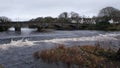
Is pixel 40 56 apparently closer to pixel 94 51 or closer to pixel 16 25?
pixel 94 51

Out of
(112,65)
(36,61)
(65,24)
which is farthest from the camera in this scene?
(65,24)

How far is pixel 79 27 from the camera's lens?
5340 inches

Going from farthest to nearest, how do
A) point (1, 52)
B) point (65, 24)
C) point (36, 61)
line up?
point (65, 24), point (1, 52), point (36, 61)

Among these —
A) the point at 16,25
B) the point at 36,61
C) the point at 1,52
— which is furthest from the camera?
the point at 16,25

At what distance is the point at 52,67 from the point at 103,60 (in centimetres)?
394

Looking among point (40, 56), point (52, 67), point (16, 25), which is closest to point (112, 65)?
point (52, 67)

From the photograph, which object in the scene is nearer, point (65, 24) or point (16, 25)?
point (16, 25)

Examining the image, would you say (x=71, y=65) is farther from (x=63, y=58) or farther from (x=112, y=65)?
(x=112, y=65)

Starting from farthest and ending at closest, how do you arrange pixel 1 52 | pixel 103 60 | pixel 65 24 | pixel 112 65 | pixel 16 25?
pixel 65 24, pixel 16 25, pixel 1 52, pixel 103 60, pixel 112 65

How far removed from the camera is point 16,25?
114 m

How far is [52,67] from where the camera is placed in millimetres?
20266

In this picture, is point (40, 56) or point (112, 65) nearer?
point (112, 65)

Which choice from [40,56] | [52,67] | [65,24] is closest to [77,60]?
[52,67]

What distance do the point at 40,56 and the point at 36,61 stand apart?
1.77 feet
